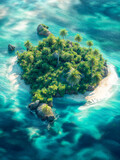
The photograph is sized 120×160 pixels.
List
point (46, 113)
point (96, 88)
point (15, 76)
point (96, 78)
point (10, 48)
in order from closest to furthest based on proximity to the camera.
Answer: point (46, 113)
point (96, 78)
point (96, 88)
point (15, 76)
point (10, 48)

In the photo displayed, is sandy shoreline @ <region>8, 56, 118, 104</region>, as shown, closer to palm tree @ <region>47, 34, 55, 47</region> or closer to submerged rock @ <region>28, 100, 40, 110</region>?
submerged rock @ <region>28, 100, 40, 110</region>

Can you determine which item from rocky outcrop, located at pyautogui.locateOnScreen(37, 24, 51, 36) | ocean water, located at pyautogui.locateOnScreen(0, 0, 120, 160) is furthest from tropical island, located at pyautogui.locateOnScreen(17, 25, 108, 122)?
rocky outcrop, located at pyautogui.locateOnScreen(37, 24, 51, 36)

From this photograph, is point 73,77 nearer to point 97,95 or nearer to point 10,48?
point 97,95

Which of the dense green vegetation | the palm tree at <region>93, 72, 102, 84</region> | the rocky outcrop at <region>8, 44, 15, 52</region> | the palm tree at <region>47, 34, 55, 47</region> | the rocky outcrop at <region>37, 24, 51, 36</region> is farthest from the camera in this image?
the rocky outcrop at <region>37, 24, 51, 36</region>

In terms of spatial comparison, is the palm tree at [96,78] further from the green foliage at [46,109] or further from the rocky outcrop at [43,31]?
the rocky outcrop at [43,31]

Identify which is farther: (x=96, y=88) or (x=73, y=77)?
(x=96, y=88)

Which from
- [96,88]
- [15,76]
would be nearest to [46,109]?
[96,88]
